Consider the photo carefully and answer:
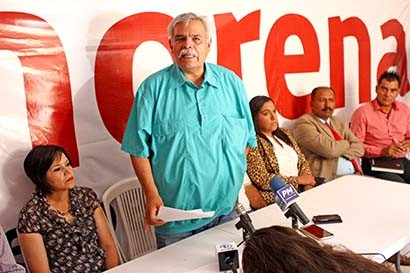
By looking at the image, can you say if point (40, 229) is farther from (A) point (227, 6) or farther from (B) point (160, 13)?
(A) point (227, 6)

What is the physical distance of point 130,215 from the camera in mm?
2381

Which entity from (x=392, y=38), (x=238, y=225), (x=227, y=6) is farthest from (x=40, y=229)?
(x=392, y=38)

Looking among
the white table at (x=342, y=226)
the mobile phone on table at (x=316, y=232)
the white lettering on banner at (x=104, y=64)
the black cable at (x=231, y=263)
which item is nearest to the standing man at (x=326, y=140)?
the white lettering on banner at (x=104, y=64)

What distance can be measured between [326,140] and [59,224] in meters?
1.94

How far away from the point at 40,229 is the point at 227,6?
70.1 inches

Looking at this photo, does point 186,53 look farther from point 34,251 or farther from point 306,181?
point 306,181

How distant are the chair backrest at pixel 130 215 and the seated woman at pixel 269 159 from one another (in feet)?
2.08

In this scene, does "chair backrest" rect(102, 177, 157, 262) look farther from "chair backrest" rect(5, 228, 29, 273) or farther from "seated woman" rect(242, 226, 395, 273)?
"seated woman" rect(242, 226, 395, 273)

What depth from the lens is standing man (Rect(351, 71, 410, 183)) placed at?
11.3 feet

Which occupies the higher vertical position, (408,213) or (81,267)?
(408,213)

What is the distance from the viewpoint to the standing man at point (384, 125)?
3.46m

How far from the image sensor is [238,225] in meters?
1.58

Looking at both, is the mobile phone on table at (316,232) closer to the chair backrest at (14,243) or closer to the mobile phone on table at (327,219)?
the mobile phone on table at (327,219)

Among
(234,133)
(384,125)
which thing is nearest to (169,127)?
(234,133)
